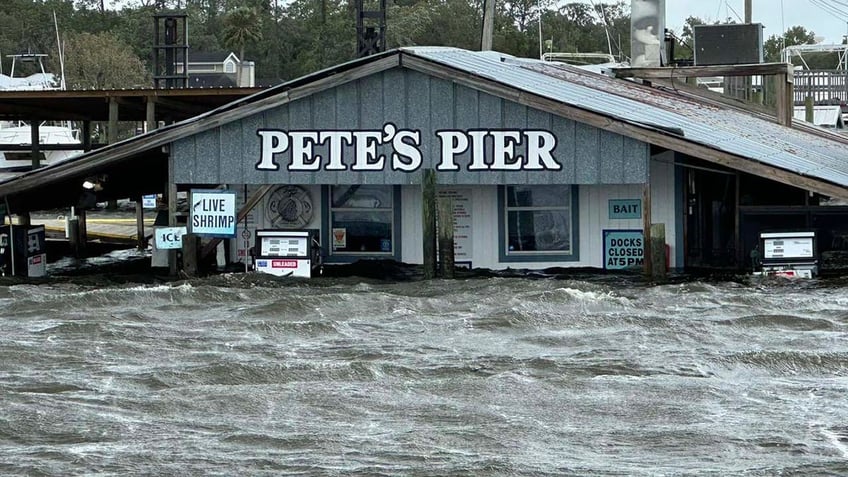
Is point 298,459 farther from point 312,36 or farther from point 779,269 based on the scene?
point 312,36

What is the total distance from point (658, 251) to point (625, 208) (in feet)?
8.79

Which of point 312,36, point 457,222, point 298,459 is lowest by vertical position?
point 298,459

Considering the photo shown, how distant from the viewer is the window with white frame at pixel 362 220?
89.2 feet

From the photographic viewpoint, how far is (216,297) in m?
22.6

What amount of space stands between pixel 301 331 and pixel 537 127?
22.8 ft

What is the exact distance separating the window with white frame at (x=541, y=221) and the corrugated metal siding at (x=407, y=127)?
220 cm

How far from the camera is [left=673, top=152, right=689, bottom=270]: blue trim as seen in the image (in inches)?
1045

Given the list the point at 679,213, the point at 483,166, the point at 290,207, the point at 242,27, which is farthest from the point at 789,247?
the point at 242,27

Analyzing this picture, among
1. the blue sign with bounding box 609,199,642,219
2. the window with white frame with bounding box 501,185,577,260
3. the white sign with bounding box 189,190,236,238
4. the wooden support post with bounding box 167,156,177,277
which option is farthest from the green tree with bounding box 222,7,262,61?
the white sign with bounding box 189,190,236,238

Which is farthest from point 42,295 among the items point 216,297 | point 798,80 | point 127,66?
point 127,66

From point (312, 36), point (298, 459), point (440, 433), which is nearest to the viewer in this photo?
point (298, 459)

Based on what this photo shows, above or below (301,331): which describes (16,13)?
above

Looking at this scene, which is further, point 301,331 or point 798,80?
point 798,80

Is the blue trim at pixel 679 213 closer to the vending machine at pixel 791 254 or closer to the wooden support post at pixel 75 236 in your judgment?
the vending machine at pixel 791 254
